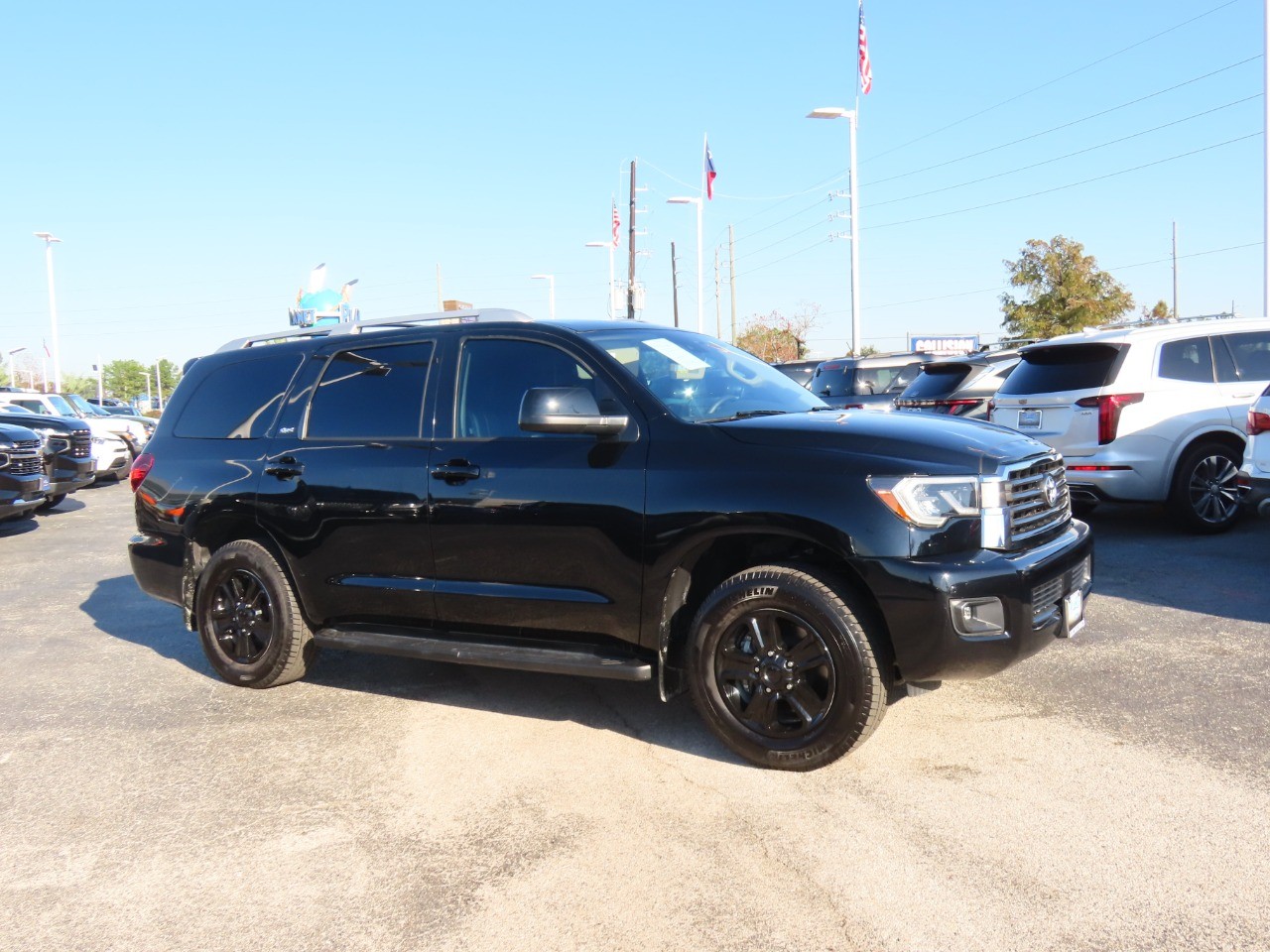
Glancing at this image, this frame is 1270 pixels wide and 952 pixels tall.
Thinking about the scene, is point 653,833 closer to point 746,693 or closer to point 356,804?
point 746,693

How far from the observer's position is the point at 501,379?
501 centimetres

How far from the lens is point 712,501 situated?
4230 mm

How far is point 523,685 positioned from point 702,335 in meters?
2.06

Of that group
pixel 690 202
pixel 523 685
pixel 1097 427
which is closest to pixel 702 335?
pixel 523 685

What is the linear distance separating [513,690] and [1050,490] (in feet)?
9.07

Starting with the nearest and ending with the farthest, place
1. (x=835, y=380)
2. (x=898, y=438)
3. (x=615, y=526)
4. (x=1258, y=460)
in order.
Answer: (x=898, y=438) < (x=615, y=526) < (x=1258, y=460) < (x=835, y=380)

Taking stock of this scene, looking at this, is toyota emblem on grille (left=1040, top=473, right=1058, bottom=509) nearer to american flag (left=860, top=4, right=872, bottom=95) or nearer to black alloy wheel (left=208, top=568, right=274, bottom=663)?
black alloy wheel (left=208, top=568, right=274, bottom=663)

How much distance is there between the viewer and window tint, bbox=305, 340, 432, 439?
17.1ft

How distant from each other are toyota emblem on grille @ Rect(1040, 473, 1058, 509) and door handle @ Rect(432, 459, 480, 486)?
242cm

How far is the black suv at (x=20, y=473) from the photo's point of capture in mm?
11812

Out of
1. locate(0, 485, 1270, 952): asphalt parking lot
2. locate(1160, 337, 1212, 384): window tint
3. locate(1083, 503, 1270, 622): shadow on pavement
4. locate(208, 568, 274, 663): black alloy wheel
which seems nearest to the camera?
locate(0, 485, 1270, 952): asphalt parking lot

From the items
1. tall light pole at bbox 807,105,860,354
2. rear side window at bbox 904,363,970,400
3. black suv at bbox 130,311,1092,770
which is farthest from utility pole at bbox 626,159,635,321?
black suv at bbox 130,311,1092,770

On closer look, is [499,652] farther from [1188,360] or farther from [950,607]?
[1188,360]

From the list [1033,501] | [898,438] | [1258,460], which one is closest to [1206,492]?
[1258,460]
